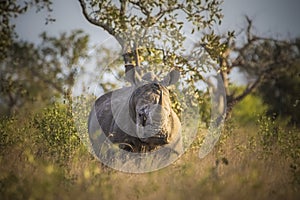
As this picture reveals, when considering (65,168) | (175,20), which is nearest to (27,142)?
(65,168)

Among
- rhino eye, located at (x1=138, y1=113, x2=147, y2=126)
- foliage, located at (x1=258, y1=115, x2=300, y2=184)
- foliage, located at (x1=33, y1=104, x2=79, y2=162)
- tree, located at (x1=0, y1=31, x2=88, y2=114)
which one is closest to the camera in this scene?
rhino eye, located at (x1=138, y1=113, x2=147, y2=126)

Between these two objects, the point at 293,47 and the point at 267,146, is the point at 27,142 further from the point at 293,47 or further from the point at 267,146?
the point at 293,47

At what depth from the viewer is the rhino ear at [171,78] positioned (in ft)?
29.9

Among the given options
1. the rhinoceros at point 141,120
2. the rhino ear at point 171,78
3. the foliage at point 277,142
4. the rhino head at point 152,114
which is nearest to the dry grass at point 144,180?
the foliage at point 277,142

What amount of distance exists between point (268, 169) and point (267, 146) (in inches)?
62.5

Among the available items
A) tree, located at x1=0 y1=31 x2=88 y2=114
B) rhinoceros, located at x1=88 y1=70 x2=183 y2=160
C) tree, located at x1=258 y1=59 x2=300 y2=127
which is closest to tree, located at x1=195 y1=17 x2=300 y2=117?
tree, located at x1=258 y1=59 x2=300 y2=127

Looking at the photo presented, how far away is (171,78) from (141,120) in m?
1.46

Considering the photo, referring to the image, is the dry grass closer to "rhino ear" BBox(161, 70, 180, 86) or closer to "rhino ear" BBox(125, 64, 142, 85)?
"rhino ear" BBox(161, 70, 180, 86)

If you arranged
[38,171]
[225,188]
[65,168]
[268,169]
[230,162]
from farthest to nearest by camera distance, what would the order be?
[230,162], [268,169], [65,168], [38,171], [225,188]

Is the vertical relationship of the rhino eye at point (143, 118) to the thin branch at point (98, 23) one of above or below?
below

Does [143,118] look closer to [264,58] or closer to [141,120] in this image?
[141,120]

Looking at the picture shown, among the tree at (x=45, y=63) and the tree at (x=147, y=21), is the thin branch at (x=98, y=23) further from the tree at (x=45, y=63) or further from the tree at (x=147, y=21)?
the tree at (x=45, y=63)

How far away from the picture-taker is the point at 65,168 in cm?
801

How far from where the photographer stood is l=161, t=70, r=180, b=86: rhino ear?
910 centimetres
